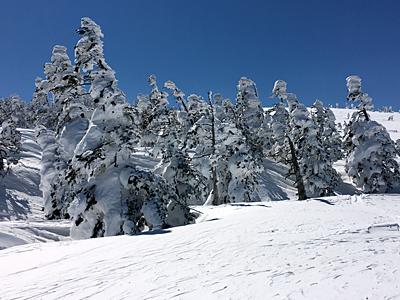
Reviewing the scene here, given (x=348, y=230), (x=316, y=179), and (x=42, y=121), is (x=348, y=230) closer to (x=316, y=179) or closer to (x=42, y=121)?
(x=316, y=179)

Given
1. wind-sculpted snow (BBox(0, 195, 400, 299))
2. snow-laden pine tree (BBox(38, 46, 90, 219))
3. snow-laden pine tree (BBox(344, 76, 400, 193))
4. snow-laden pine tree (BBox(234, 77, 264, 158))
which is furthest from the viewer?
snow-laden pine tree (BBox(234, 77, 264, 158))

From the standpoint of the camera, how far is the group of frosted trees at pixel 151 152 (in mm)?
10234

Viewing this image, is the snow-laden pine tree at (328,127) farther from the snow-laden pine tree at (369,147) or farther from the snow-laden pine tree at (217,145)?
the snow-laden pine tree at (217,145)

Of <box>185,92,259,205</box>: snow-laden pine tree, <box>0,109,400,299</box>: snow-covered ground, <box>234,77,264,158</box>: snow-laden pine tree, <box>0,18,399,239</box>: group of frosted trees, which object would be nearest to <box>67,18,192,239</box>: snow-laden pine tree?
<box>0,18,399,239</box>: group of frosted trees

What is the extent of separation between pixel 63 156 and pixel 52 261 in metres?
14.4

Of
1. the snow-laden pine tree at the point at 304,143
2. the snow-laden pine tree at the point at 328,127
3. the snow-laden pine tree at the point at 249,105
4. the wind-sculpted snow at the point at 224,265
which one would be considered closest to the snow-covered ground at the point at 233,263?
the wind-sculpted snow at the point at 224,265

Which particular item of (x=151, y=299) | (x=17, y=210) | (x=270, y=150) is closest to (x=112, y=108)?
(x=151, y=299)

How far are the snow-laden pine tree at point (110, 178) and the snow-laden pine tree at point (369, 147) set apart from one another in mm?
21122

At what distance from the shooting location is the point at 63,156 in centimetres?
1811

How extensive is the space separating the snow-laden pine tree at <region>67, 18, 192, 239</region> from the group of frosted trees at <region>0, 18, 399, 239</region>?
0.14 ft

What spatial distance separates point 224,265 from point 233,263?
199 millimetres

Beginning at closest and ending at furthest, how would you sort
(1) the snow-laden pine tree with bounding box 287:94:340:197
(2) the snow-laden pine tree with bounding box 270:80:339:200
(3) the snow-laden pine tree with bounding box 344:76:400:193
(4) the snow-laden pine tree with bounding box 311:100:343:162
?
(2) the snow-laden pine tree with bounding box 270:80:339:200 → (3) the snow-laden pine tree with bounding box 344:76:400:193 → (1) the snow-laden pine tree with bounding box 287:94:340:197 → (4) the snow-laden pine tree with bounding box 311:100:343:162

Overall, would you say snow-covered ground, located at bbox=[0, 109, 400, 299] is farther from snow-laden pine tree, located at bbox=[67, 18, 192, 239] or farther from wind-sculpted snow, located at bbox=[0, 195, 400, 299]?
snow-laden pine tree, located at bbox=[67, 18, 192, 239]

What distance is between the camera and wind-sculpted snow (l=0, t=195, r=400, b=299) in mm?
3650
